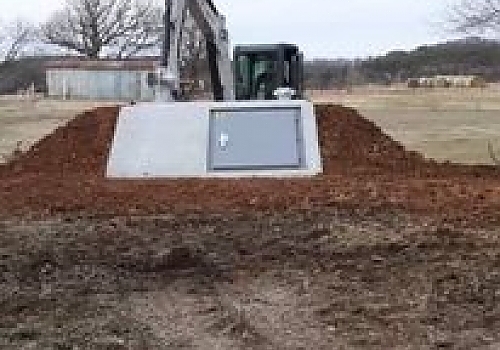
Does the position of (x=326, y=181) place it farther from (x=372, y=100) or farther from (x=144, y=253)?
(x=372, y=100)

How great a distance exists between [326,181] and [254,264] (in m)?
4.65

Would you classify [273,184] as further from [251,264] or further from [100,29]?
[100,29]

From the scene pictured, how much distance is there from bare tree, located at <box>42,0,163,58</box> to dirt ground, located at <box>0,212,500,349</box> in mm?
87465

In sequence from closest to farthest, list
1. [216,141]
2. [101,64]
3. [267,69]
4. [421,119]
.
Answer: [216,141] < [267,69] < [421,119] < [101,64]

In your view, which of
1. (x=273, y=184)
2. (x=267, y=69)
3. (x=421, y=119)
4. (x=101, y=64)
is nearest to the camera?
(x=273, y=184)

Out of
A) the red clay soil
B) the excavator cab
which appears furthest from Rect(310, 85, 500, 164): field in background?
the red clay soil

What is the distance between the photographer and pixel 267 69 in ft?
77.6

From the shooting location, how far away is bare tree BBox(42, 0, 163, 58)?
9588 centimetres

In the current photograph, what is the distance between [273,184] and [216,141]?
2843mm

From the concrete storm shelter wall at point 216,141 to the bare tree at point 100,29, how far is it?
80850mm

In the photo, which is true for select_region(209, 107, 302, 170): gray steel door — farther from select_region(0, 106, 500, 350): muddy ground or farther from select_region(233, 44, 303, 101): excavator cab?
select_region(233, 44, 303, 101): excavator cab

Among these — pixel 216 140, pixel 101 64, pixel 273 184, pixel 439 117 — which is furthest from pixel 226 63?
pixel 101 64

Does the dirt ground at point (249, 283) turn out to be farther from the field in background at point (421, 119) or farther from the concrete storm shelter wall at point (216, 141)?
the field in background at point (421, 119)

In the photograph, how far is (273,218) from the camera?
31.9 ft
